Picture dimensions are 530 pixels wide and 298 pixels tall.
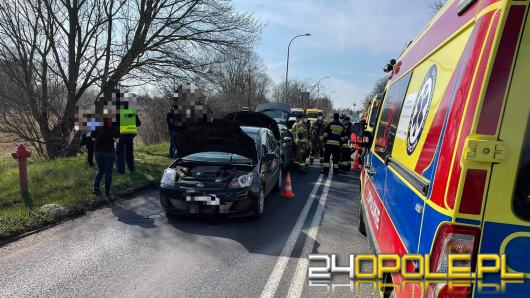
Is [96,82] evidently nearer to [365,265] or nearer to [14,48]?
[14,48]

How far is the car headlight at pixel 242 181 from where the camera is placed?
627 cm

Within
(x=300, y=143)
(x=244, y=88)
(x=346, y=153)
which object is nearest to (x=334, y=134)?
(x=346, y=153)

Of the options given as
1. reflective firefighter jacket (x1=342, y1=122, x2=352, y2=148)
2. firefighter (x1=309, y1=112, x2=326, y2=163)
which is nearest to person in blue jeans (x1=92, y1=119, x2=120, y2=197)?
reflective firefighter jacket (x1=342, y1=122, x2=352, y2=148)

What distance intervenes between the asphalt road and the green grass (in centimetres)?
33

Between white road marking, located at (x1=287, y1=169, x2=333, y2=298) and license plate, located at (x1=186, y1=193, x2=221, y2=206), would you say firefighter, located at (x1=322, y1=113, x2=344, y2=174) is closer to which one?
white road marking, located at (x1=287, y1=169, x2=333, y2=298)

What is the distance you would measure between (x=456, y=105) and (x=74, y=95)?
47.5 ft

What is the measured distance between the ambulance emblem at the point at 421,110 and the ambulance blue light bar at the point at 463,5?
37cm

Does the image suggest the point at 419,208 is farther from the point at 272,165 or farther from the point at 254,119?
the point at 254,119

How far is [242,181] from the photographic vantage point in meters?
6.33

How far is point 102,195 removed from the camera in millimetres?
7699

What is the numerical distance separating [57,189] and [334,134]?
7076 millimetres

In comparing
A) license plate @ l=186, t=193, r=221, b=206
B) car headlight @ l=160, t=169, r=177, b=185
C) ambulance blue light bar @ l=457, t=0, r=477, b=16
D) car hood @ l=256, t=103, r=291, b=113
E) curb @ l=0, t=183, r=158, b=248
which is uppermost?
ambulance blue light bar @ l=457, t=0, r=477, b=16

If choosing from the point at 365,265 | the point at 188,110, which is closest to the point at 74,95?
the point at 188,110

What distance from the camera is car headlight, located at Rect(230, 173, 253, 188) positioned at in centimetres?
627
